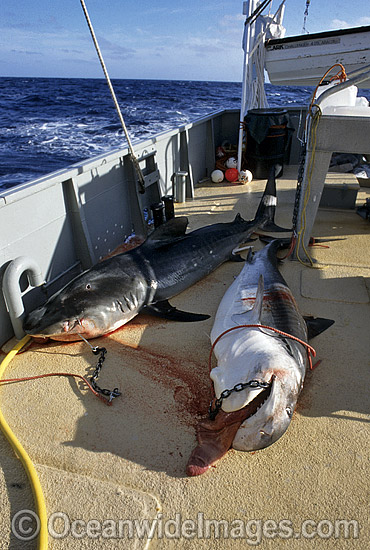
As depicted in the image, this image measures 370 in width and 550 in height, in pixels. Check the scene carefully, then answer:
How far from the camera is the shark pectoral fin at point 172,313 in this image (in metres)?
3.35

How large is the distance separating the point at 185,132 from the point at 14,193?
4.13m

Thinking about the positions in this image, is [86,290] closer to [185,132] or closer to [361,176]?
[185,132]

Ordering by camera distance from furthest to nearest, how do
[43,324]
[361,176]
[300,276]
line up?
[361,176] → [300,276] → [43,324]

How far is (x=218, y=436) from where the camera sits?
216cm

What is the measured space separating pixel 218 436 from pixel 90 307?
1.48 meters

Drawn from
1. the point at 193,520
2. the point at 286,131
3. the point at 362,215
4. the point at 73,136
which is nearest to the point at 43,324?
the point at 193,520

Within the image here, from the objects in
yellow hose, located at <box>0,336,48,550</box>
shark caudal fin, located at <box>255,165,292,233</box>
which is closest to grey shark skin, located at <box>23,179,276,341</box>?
shark caudal fin, located at <box>255,165,292,233</box>

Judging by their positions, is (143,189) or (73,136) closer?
(143,189)

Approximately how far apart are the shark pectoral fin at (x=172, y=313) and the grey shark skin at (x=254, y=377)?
0.46m

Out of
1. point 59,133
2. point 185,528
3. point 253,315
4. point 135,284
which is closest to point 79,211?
point 135,284

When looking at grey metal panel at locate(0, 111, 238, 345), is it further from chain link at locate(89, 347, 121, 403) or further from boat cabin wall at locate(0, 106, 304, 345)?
chain link at locate(89, 347, 121, 403)

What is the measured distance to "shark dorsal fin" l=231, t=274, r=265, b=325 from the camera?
2.60 m

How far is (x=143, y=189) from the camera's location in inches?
195

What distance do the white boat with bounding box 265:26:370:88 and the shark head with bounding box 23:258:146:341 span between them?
678 cm
